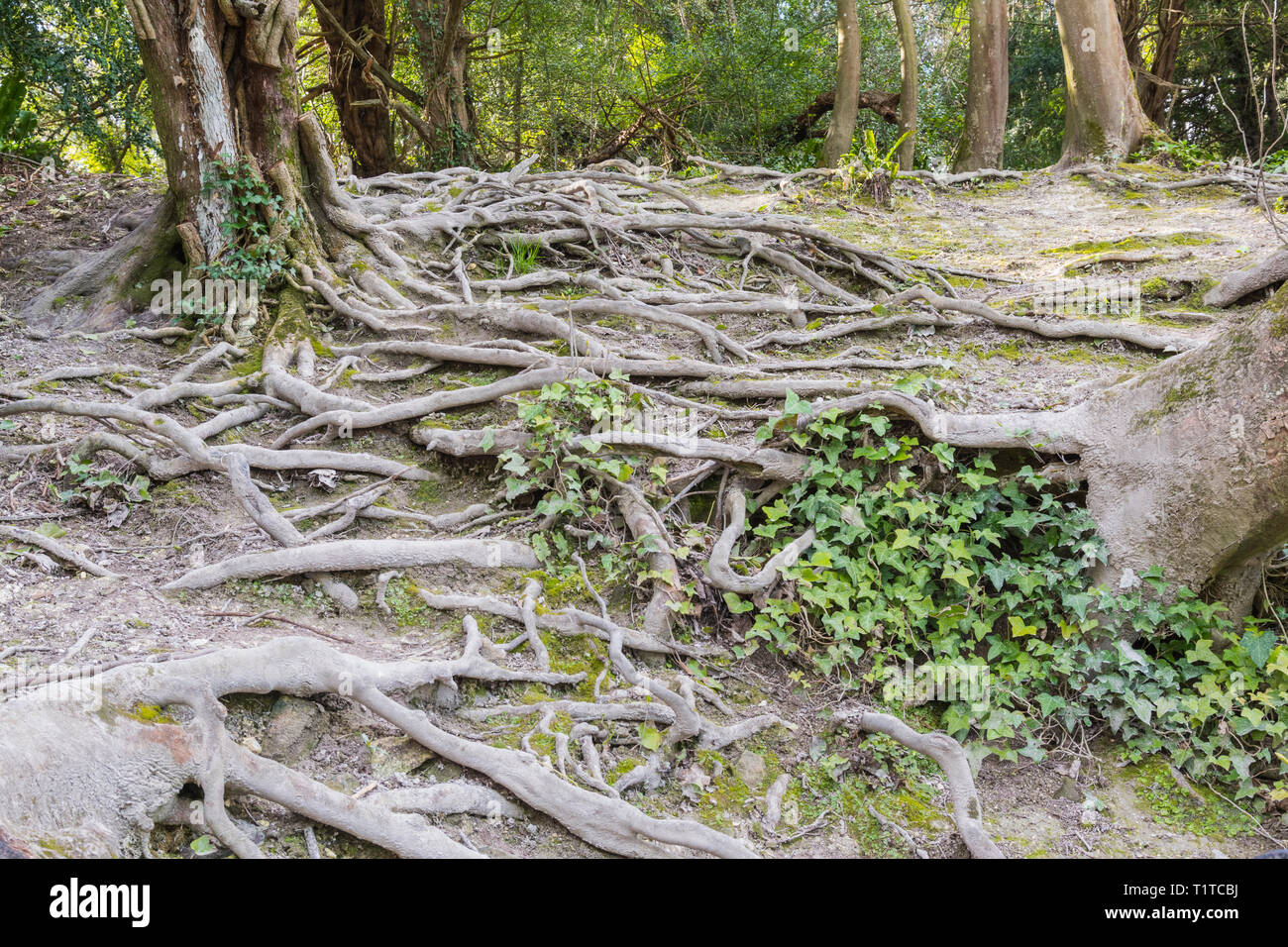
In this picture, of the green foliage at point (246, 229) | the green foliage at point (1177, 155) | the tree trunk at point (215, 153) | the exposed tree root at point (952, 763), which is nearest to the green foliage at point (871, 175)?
the green foliage at point (1177, 155)

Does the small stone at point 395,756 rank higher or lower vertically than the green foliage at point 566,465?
lower

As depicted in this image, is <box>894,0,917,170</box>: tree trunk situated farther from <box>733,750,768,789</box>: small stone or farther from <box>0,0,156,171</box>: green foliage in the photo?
<box>733,750,768,789</box>: small stone

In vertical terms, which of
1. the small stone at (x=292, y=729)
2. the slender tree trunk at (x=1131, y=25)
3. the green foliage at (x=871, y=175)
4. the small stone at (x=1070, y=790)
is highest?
the slender tree trunk at (x=1131, y=25)

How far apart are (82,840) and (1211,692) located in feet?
13.3

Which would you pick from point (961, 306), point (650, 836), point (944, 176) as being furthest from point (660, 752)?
point (944, 176)

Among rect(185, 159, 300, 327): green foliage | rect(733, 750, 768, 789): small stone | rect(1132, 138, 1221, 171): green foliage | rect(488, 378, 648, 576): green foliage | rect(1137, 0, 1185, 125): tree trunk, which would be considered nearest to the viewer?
rect(733, 750, 768, 789): small stone

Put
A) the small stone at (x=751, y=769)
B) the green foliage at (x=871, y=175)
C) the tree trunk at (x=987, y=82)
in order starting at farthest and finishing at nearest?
1. the tree trunk at (x=987, y=82)
2. the green foliage at (x=871, y=175)
3. the small stone at (x=751, y=769)

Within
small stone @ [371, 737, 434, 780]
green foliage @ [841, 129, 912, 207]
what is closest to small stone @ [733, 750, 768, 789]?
small stone @ [371, 737, 434, 780]

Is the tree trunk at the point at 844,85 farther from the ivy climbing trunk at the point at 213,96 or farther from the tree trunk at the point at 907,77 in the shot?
the ivy climbing trunk at the point at 213,96

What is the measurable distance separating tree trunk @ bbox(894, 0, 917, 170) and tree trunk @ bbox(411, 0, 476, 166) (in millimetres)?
5264

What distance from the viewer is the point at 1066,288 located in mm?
6422

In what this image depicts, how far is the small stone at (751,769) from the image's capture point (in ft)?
11.7

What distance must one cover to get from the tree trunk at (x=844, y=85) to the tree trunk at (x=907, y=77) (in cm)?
71

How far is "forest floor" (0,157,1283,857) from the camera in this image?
3.08m
